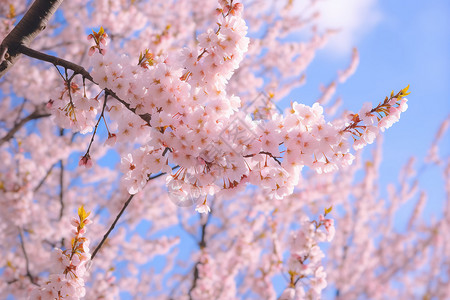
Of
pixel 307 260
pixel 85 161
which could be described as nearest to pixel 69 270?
pixel 85 161

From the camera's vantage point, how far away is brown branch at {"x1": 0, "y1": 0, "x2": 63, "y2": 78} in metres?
2.32

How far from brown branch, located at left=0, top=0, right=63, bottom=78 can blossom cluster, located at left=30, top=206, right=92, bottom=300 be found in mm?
1213

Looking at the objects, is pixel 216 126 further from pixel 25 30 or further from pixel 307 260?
pixel 307 260

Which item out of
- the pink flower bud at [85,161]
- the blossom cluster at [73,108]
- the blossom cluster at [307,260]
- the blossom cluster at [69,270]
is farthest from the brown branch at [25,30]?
the blossom cluster at [307,260]

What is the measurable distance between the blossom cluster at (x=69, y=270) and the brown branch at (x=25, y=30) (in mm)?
1213

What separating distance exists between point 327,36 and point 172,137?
32.3 ft

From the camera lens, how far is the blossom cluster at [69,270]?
2.37 m

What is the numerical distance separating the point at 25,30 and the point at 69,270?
1.80 meters

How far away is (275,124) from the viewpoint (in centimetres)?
212

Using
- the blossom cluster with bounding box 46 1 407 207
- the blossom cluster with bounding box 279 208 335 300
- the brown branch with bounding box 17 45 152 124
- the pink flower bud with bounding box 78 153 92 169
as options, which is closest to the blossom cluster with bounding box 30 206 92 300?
the pink flower bud with bounding box 78 153 92 169

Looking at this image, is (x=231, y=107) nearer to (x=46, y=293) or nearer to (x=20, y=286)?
(x=46, y=293)

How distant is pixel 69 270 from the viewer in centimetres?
238

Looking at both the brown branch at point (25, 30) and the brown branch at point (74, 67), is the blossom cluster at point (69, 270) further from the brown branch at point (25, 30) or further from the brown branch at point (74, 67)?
the brown branch at point (25, 30)

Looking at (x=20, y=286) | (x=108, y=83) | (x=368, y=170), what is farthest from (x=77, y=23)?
(x=368, y=170)
